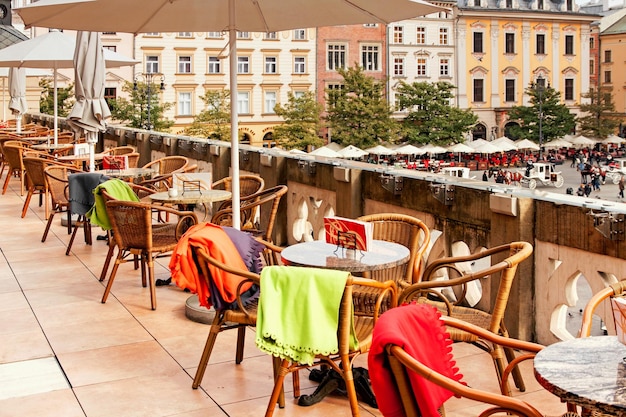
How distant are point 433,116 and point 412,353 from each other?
210 ft

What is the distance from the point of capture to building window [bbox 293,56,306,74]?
65.8 m

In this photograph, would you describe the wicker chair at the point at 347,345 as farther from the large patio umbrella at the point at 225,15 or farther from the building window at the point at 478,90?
the building window at the point at 478,90

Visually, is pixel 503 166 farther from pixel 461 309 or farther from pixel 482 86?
pixel 461 309

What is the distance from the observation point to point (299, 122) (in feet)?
202

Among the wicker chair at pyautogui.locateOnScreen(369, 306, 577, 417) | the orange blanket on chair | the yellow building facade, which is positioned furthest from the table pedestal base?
the yellow building facade

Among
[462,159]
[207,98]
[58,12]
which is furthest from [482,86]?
[58,12]

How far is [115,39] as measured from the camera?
59750 mm

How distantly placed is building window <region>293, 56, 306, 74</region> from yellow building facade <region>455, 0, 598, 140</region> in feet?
45.5

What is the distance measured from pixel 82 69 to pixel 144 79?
50.3 metres

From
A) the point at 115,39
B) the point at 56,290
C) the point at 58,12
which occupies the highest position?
the point at 115,39

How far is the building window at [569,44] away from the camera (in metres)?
77.6

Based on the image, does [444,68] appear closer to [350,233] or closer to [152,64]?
[152,64]

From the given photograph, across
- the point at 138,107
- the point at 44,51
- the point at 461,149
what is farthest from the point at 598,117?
the point at 44,51

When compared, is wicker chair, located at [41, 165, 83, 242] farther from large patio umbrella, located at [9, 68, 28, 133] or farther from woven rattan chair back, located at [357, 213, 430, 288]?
large patio umbrella, located at [9, 68, 28, 133]
